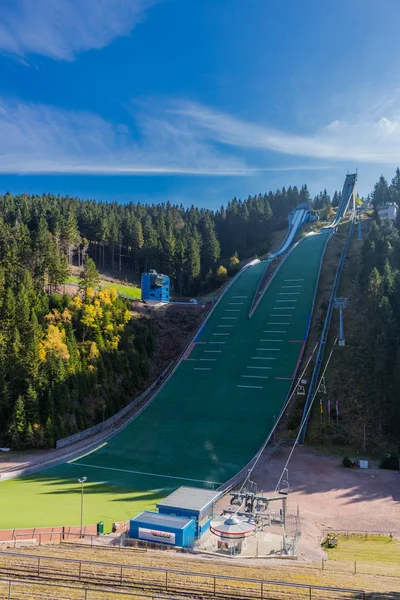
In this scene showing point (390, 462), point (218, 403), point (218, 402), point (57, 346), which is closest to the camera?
point (390, 462)

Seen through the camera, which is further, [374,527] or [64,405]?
[64,405]

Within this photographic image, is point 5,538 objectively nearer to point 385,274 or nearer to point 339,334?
point 339,334

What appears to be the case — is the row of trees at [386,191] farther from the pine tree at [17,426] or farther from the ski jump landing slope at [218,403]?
the pine tree at [17,426]

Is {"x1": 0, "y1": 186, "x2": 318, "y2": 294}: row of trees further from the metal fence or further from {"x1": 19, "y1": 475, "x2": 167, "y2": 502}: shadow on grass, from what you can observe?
{"x1": 19, "y1": 475, "x2": 167, "y2": 502}: shadow on grass

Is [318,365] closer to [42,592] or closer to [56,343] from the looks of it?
[56,343]

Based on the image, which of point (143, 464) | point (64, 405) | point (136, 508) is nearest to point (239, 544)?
point (136, 508)

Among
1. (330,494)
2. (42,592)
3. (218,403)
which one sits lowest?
(330,494)

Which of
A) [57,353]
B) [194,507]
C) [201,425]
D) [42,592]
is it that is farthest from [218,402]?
[42,592]
